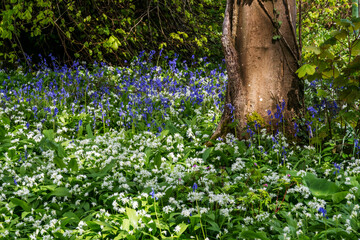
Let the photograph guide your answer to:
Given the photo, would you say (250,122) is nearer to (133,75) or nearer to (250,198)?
(250,198)

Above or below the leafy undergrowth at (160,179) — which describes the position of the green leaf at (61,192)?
above

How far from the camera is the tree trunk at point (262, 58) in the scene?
171 inches

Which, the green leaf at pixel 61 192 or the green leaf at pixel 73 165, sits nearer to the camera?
the green leaf at pixel 61 192

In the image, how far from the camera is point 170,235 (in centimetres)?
289

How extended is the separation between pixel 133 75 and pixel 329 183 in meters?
4.87

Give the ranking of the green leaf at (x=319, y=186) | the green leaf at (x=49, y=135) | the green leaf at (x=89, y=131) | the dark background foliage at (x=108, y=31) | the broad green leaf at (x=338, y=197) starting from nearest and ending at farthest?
the broad green leaf at (x=338, y=197)
the green leaf at (x=319, y=186)
the green leaf at (x=49, y=135)
the green leaf at (x=89, y=131)
the dark background foliage at (x=108, y=31)

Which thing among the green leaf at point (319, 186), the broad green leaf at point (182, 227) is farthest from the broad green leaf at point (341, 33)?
the broad green leaf at point (182, 227)

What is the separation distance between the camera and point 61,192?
3354 millimetres

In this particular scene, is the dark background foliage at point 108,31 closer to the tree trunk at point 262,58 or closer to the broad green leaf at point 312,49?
the tree trunk at point 262,58

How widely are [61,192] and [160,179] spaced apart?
34.7 inches

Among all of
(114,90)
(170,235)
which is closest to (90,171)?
(170,235)

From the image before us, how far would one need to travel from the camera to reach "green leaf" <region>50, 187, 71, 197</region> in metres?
3.33

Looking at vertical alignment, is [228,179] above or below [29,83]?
below

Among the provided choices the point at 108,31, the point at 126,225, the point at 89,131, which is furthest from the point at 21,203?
the point at 108,31
